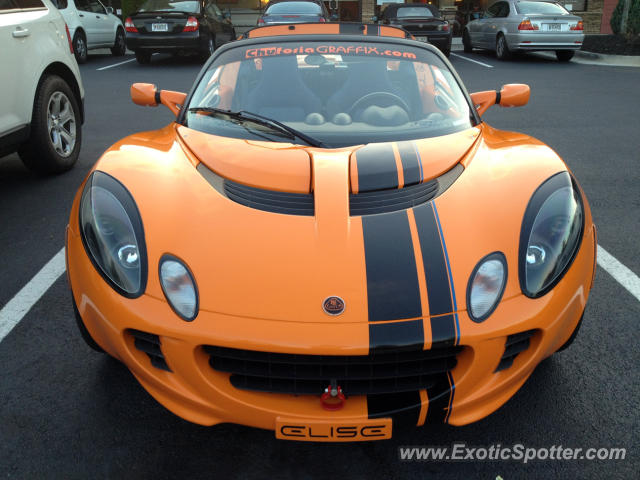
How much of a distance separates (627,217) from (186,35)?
11.2 meters

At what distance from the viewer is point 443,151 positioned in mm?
2484

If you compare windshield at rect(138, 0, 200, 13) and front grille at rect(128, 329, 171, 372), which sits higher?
windshield at rect(138, 0, 200, 13)

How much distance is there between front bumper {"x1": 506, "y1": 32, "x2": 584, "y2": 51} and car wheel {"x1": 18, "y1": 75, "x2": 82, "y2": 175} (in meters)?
11.3

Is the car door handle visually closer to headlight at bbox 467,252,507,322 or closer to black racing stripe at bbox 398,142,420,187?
black racing stripe at bbox 398,142,420,187

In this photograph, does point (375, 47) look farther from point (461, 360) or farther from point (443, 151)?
point (461, 360)

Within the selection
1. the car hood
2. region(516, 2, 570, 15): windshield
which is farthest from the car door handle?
region(516, 2, 570, 15): windshield

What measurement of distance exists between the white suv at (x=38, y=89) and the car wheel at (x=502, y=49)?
11645mm

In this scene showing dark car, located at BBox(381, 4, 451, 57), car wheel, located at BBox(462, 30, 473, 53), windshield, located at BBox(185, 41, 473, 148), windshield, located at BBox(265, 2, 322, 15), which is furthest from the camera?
car wheel, located at BBox(462, 30, 473, 53)

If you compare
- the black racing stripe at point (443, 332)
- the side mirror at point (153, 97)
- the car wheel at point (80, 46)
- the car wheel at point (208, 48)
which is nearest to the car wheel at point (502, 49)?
the car wheel at point (208, 48)

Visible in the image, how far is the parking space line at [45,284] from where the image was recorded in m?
2.88

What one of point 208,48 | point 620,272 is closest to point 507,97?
point 620,272

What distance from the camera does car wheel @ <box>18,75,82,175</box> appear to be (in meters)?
4.71

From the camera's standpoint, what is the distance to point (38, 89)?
4.73m

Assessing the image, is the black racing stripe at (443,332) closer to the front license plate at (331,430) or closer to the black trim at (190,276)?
the front license plate at (331,430)
